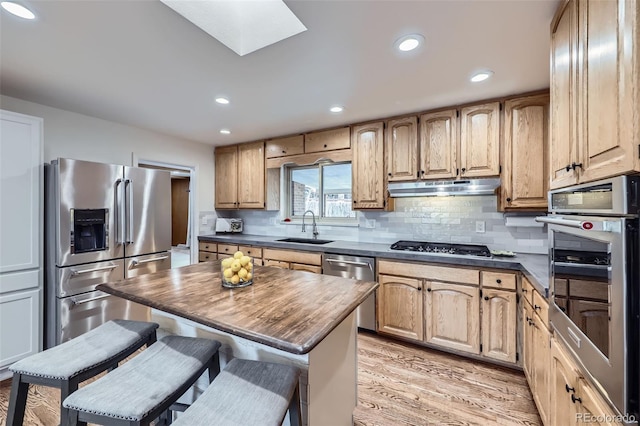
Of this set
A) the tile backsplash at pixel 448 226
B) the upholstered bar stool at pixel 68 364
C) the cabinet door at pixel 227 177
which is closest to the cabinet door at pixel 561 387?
the tile backsplash at pixel 448 226

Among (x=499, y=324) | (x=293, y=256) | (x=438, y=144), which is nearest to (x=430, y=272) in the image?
(x=499, y=324)

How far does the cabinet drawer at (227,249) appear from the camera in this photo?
3.82 metres

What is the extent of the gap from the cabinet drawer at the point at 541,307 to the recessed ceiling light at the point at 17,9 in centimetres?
319

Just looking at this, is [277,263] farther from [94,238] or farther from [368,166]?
[94,238]

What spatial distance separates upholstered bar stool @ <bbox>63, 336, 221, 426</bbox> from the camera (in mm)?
934

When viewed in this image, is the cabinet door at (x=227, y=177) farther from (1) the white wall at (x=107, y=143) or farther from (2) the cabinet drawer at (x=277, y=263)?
(2) the cabinet drawer at (x=277, y=263)

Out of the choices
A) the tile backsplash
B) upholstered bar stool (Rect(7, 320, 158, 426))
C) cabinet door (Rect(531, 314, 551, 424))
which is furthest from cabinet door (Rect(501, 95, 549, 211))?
upholstered bar stool (Rect(7, 320, 158, 426))

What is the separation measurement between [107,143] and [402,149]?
11.3ft

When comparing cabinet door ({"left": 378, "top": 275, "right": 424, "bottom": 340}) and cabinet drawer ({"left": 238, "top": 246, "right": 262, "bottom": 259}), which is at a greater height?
cabinet drawer ({"left": 238, "top": 246, "right": 262, "bottom": 259})

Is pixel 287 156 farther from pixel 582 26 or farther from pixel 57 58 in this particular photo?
pixel 582 26

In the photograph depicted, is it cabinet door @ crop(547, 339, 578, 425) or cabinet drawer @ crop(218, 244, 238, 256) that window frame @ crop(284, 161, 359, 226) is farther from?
cabinet door @ crop(547, 339, 578, 425)

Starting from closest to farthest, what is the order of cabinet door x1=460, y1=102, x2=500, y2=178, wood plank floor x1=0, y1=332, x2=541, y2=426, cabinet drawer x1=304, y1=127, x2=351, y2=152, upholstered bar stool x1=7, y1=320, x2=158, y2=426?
upholstered bar stool x1=7, y1=320, x2=158, y2=426 → wood plank floor x1=0, y1=332, x2=541, y2=426 → cabinet door x1=460, y1=102, x2=500, y2=178 → cabinet drawer x1=304, y1=127, x2=351, y2=152

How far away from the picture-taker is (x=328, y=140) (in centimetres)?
340

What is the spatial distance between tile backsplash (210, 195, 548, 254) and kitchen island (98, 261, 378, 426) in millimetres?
1782
